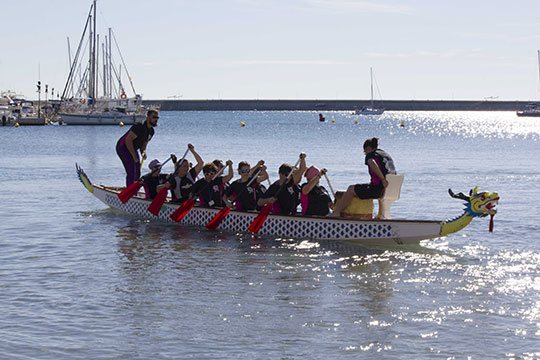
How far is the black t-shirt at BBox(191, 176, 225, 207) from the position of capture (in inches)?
682

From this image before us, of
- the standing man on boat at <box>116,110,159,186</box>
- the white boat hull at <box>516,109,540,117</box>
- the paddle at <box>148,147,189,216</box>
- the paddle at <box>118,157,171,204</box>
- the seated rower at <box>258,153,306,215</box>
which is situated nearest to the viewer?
the seated rower at <box>258,153,306,215</box>

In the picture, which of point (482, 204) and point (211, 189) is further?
point (211, 189)

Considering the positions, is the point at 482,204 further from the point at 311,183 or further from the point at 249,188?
the point at 249,188

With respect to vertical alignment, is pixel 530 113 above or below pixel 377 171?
above

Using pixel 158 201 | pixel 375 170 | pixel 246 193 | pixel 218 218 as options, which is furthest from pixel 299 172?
pixel 158 201

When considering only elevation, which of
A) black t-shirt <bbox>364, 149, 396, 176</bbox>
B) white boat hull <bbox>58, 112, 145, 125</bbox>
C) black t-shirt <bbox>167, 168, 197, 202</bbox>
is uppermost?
white boat hull <bbox>58, 112, 145, 125</bbox>

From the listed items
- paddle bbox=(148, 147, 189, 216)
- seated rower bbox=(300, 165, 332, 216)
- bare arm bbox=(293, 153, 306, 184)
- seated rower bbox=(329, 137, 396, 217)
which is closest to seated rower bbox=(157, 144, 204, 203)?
paddle bbox=(148, 147, 189, 216)

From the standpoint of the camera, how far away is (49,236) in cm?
1736

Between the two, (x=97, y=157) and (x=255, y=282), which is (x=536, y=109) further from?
(x=255, y=282)

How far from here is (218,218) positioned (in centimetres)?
1706

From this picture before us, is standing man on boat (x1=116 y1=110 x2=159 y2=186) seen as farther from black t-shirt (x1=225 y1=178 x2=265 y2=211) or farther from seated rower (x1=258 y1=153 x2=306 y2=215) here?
seated rower (x1=258 y1=153 x2=306 y2=215)

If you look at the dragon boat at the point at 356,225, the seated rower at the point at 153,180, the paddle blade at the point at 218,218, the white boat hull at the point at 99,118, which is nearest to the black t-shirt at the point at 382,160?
the dragon boat at the point at 356,225

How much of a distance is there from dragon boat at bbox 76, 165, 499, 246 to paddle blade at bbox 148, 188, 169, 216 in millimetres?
263

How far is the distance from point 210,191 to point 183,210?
0.93m
